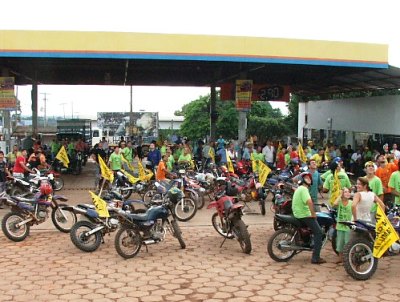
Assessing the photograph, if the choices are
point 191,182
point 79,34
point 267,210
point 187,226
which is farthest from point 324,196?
point 79,34

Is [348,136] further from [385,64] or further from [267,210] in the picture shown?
[267,210]

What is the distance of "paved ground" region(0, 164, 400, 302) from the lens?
638 cm

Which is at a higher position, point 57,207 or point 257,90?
point 257,90

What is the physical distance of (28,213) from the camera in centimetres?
924

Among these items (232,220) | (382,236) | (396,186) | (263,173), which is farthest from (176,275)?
(263,173)

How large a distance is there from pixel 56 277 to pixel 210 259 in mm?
2455

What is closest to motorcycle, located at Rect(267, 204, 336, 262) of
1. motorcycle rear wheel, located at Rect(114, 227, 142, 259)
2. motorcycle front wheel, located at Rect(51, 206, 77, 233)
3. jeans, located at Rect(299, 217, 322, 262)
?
jeans, located at Rect(299, 217, 322, 262)

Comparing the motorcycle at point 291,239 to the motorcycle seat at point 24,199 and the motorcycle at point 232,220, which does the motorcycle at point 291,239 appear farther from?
the motorcycle seat at point 24,199

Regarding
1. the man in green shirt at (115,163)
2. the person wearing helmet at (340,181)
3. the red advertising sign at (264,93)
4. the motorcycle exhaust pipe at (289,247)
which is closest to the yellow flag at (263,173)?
the person wearing helmet at (340,181)

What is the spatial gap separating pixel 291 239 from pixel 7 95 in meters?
13.1

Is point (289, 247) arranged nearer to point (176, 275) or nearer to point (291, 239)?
point (291, 239)

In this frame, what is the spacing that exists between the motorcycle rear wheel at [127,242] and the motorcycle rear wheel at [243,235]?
1651mm

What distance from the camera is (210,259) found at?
803 cm

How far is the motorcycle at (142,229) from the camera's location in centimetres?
796
